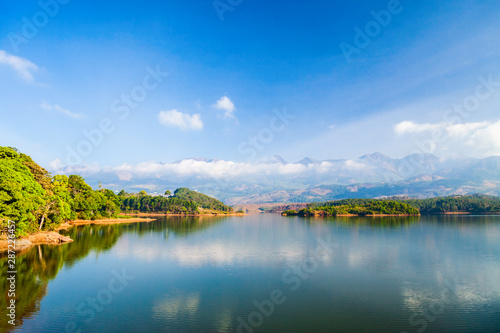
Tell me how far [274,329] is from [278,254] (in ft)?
80.6

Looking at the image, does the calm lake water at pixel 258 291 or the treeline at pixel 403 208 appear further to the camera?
the treeline at pixel 403 208

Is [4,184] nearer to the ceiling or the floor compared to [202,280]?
nearer to the ceiling

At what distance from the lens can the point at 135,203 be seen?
162625 millimetres

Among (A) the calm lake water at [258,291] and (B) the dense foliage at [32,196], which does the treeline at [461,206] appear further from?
(B) the dense foliage at [32,196]

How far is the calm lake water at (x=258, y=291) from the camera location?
17078 mm

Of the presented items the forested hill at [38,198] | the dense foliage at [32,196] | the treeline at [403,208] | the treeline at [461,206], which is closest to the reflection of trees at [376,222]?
the treeline at [403,208]

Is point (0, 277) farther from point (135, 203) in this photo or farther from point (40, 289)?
point (135, 203)

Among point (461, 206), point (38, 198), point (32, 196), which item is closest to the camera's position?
point (32, 196)

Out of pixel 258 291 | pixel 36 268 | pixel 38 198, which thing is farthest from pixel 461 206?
pixel 38 198

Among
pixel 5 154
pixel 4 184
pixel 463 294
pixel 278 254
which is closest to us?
pixel 463 294

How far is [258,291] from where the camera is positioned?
23.5 meters

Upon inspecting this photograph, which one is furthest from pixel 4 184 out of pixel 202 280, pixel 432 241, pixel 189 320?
pixel 432 241

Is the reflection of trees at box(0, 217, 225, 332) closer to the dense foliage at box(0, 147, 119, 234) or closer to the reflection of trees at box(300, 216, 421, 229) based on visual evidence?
the dense foliage at box(0, 147, 119, 234)

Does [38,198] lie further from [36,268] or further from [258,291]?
[258,291]
